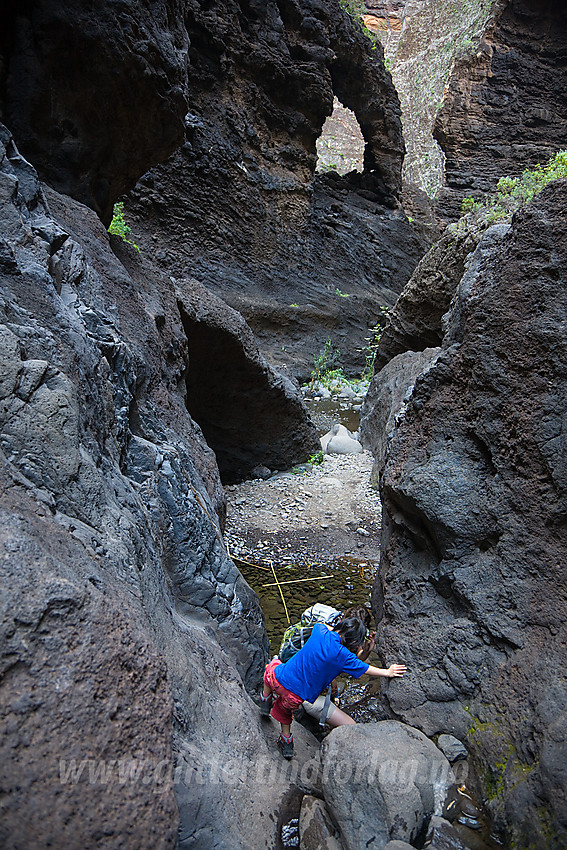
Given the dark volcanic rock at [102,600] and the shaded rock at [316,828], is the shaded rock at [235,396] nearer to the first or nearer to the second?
the dark volcanic rock at [102,600]

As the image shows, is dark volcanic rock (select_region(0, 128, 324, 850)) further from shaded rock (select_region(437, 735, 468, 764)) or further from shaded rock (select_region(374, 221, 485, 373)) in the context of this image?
shaded rock (select_region(374, 221, 485, 373))

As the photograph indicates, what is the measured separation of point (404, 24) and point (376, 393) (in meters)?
18.2

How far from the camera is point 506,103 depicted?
48.4 feet

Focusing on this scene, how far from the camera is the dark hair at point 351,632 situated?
7.31ft

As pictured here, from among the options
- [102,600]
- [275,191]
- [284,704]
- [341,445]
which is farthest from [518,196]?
[275,191]

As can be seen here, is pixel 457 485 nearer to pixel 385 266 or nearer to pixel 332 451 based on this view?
pixel 332 451

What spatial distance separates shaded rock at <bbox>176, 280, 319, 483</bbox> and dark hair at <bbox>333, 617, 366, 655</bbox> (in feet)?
8.94

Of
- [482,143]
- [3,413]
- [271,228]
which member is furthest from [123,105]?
[482,143]

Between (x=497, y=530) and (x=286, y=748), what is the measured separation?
1.15 metres

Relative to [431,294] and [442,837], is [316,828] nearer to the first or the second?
[442,837]

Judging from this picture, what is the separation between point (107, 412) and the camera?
2.07 m

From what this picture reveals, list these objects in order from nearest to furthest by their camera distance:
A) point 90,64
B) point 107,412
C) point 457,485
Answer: point 107,412 → point 457,485 → point 90,64

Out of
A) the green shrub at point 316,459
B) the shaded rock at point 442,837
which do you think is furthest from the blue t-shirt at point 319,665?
the green shrub at point 316,459

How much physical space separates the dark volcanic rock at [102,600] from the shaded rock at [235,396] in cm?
157
